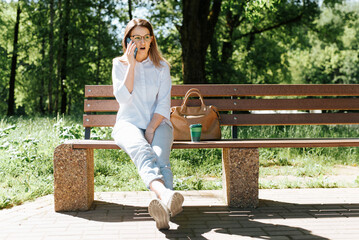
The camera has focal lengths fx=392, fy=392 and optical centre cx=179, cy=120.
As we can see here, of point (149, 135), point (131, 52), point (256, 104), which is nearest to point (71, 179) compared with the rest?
point (149, 135)

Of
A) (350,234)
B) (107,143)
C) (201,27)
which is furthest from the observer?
(201,27)

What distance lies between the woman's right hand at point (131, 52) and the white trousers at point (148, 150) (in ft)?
1.89

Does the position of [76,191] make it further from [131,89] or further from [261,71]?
[261,71]

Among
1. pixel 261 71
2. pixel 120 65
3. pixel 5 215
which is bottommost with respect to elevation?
pixel 5 215

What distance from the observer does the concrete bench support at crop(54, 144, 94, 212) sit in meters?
3.67

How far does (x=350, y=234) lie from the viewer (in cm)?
302

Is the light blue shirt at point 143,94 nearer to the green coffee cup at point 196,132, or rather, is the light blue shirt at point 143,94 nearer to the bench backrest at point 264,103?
the green coffee cup at point 196,132

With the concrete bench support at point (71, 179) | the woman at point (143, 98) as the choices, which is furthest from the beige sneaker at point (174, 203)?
the concrete bench support at point (71, 179)

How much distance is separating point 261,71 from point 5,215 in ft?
57.3

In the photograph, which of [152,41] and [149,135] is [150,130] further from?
[152,41]

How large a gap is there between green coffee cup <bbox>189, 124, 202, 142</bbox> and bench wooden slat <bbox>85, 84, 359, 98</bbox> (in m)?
0.77

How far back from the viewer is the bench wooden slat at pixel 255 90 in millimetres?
4434

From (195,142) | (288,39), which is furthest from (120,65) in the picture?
(288,39)

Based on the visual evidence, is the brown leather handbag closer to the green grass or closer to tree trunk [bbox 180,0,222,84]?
the green grass
